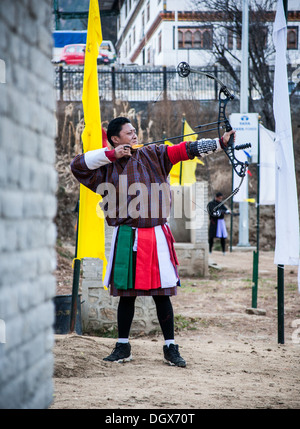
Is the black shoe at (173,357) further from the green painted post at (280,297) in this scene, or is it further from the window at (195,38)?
the window at (195,38)

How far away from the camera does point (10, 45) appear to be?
2.29m

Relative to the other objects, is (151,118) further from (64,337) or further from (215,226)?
(64,337)

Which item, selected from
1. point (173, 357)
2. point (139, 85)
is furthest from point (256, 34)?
point (173, 357)

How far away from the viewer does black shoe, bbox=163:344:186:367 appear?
409 cm

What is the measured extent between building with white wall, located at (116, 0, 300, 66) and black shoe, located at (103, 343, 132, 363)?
1340 centimetres

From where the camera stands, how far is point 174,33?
23.4 m

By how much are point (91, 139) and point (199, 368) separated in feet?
6.75

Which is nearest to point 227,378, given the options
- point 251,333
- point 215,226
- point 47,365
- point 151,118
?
point 47,365

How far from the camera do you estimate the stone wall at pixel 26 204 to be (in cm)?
224

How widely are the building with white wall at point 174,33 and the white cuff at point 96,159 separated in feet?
42.7

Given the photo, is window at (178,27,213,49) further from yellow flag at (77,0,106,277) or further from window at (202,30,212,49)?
yellow flag at (77,0,106,277)

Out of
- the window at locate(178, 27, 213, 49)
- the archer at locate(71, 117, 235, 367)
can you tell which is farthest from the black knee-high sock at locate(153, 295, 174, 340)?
the window at locate(178, 27, 213, 49)

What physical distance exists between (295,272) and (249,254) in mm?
3917

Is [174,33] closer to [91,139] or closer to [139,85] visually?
[139,85]
